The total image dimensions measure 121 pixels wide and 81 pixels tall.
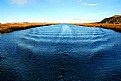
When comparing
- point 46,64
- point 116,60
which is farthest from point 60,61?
point 116,60

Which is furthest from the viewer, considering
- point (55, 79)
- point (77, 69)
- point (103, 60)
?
point (103, 60)

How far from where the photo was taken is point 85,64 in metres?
22.0

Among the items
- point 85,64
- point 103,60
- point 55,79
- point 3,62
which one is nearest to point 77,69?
point 85,64

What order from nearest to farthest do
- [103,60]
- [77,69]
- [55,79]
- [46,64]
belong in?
1. [55,79]
2. [77,69]
3. [46,64]
4. [103,60]

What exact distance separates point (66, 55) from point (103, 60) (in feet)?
16.6

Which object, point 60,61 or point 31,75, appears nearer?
point 31,75

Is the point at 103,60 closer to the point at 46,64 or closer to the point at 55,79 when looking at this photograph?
the point at 46,64

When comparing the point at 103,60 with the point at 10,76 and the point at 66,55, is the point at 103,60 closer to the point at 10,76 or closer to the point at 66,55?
the point at 66,55

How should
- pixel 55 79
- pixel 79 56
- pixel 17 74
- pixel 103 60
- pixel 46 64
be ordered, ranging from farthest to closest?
pixel 79 56, pixel 103 60, pixel 46 64, pixel 17 74, pixel 55 79

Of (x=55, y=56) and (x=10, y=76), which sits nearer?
(x=10, y=76)

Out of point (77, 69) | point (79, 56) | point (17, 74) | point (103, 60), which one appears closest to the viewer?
point (17, 74)

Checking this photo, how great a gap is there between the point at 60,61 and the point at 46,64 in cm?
201

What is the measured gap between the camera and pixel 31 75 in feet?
60.2

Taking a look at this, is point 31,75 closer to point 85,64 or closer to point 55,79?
point 55,79
